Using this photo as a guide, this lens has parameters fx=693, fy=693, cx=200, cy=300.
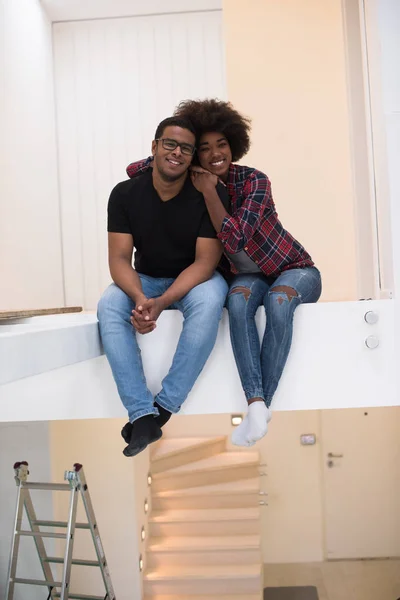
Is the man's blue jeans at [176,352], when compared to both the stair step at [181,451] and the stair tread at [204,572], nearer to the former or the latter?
the stair tread at [204,572]

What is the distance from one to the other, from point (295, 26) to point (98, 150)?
168cm

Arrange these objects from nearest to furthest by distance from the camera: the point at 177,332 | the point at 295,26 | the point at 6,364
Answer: the point at 6,364 → the point at 177,332 → the point at 295,26

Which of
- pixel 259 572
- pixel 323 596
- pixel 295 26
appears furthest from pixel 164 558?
pixel 295 26

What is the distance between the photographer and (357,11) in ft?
13.0

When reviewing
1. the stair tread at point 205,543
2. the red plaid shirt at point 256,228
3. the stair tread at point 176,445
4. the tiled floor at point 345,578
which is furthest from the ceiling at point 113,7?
the tiled floor at point 345,578

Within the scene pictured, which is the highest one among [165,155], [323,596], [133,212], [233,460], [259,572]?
[165,155]

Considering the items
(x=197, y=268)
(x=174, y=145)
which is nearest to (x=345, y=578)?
(x=197, y=268)

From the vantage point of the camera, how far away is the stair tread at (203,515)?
6082 millimetres

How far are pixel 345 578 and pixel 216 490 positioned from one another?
159cm

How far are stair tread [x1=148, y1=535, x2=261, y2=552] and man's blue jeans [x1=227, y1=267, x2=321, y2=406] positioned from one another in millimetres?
3838

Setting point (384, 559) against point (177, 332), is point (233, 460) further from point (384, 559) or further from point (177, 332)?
point (177, 332)

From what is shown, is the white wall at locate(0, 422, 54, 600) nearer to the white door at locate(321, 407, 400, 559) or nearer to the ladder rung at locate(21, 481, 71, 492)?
the ladder rung at locate(21, 481, 71, 492)

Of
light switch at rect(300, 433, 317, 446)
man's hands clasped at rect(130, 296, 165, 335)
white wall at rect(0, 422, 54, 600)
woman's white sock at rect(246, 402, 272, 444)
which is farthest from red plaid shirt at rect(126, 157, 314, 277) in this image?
light switch at rect(300, 433, 317, 446)

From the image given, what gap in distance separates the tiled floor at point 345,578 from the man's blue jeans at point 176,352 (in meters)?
4.72
